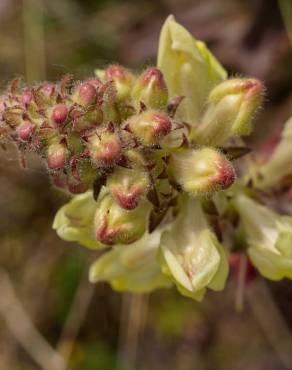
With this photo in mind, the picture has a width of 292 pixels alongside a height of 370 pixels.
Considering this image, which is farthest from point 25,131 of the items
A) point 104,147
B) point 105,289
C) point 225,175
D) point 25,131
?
point 105,289

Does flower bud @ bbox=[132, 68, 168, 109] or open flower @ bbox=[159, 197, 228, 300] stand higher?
flower bud @ bbox=[132, 68, 168, 109]

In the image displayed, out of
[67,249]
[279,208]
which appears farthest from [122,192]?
[67,249]

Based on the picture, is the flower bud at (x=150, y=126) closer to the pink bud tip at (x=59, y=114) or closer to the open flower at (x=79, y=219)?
the pink bud tip at (x=59, y=114)

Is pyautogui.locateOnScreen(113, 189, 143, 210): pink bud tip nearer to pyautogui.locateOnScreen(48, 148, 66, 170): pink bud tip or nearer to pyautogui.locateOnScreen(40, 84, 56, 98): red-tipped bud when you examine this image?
pyautogui.locateOnScreen(48, 148, 66, 170): pink bud tip

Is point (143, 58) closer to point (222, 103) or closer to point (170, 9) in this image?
point (170, 9)

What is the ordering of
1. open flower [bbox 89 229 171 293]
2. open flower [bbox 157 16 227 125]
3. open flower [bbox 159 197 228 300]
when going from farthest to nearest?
open flower [bbox 89 229 171 293], open flower [bbox 157 16 227 125], open flower [bbox 159 197 228 300]

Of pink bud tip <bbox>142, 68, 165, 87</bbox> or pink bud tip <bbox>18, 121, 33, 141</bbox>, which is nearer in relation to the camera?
pink bud tip <bbox>18, 121, 33, 141</bbox>

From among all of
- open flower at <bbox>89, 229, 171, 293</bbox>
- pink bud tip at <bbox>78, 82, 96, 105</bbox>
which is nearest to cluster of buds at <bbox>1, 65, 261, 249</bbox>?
pink bud tip at <bbox>78, 82, 96, 105</bbox>

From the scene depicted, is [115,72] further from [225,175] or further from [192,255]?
[192,255]
